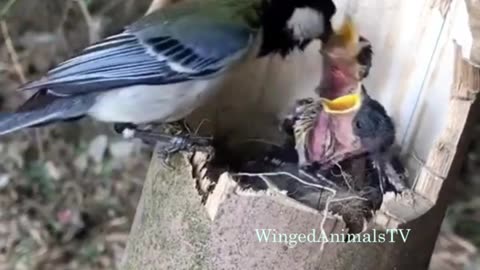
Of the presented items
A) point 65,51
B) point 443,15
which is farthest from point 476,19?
point 65,51

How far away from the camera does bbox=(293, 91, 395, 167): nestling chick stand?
88 centimetres

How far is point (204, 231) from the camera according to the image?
29.5 inches

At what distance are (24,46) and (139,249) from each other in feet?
1.97

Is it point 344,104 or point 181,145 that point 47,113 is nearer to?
point 181,145

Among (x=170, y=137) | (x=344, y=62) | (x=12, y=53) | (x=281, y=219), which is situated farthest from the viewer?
(x=12, y=53)

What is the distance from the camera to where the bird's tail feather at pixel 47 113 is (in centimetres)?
79

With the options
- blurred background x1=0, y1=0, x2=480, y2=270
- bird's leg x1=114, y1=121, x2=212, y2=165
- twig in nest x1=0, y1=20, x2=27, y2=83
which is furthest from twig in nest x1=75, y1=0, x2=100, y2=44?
bird's leg x1=114, y1=121, x2=212, y2=165

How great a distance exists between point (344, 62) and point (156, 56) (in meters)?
0.21

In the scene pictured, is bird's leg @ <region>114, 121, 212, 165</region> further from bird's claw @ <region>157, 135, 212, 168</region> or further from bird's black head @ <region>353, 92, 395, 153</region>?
bird's black head @ <region>353, 92, 395, 153</region>

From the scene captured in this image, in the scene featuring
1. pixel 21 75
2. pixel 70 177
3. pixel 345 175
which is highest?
pixel 345 175

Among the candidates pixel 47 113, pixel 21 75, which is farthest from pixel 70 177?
pixel 47 113

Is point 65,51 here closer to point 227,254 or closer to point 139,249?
point 139,249

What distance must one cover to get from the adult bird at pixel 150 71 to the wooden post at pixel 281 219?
57 mm

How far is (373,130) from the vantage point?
34.4 inches
